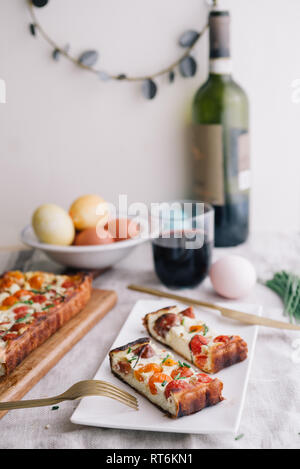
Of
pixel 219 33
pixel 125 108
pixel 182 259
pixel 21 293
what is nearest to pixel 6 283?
pixel 21 293

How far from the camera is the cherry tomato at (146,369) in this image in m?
0.84

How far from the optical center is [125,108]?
1.79 meters

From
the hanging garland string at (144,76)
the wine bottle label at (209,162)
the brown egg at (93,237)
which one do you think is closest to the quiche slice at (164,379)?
the brown egg at (93,237)

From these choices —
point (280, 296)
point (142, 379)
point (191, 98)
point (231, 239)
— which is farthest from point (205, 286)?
point (191, 98)

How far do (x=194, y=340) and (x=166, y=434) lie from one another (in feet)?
0.72

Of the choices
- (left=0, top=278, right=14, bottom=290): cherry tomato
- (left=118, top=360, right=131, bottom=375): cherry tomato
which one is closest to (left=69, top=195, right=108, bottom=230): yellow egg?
(left=0, top=278, right=14, bottom=290): cherry tomato

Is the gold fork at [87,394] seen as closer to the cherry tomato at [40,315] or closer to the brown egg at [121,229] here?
the cherry tomato at [40,315]

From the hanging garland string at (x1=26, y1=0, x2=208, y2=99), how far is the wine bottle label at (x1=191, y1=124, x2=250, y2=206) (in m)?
0.23

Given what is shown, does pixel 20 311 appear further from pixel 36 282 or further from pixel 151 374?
pixel 151 374

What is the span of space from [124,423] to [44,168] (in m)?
1.29

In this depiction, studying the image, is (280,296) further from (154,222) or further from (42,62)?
(42,62)

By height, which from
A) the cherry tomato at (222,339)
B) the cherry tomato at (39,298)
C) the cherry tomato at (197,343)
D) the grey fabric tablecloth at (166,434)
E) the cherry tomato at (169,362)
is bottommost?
the grey fabric tablecloth at (166,434)

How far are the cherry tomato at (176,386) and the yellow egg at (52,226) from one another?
70 centimetres

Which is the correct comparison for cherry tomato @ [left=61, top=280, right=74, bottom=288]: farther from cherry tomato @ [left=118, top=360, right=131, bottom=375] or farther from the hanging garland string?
the hanging garland string
